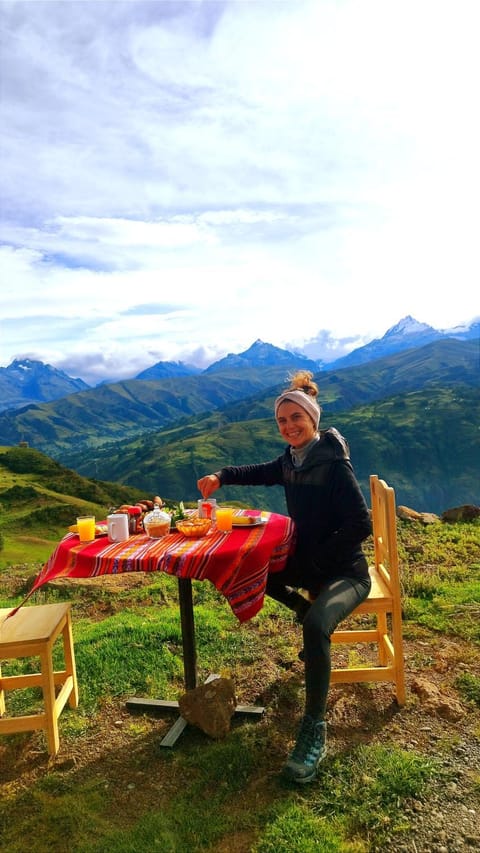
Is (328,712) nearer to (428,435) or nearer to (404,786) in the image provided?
(404,786)

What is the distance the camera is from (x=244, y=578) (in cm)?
454

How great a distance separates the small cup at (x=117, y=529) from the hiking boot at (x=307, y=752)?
2.27m

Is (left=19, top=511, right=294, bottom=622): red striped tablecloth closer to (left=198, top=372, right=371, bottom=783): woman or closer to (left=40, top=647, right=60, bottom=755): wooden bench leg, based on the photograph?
(left=198, top=372, right=371, bottom=783): woman

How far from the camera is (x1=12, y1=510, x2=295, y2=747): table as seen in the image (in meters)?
4.40

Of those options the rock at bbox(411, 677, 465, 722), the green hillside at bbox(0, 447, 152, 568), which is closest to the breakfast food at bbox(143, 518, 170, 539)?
the rock at bbox(411, 677, 465, 722)

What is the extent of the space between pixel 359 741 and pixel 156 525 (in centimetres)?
267

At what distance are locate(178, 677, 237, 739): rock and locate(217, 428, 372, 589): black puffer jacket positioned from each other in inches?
51.5

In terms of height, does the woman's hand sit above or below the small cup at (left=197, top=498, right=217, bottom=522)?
above

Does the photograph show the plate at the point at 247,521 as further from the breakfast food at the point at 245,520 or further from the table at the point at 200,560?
the table at the point at 200,560

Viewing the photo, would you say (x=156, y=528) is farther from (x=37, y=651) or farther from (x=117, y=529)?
(x=37, y=651)

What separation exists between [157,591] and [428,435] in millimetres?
182458

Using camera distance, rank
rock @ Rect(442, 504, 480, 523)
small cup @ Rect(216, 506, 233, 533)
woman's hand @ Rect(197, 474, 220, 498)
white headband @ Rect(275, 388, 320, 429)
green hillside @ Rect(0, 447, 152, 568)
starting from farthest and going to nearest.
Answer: green hillside @ Rect(0, 447, 152, 568)
rock @ Rect(442, 504, 480, 523)
woman's hand @ Rect(197, 474, 220, 498)
white headband @ Rect(275, 388, 320, 429)
small cup @ Rect(216, 506, 233, 533)

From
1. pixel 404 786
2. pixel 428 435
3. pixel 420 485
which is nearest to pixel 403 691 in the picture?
pixel 404 786

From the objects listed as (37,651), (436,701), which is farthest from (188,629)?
(436,701)
